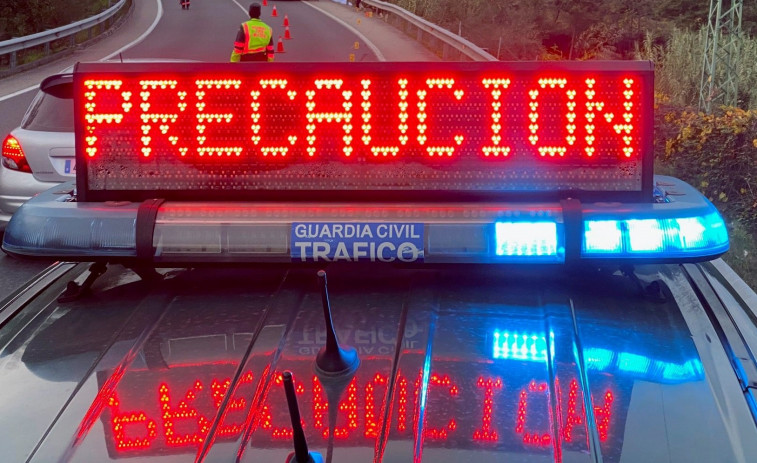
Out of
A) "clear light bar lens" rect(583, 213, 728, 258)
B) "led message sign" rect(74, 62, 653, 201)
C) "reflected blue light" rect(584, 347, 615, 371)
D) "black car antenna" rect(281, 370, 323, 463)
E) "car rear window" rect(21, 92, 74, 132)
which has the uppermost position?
"led message sign" rect(74, 62, 653, 201)

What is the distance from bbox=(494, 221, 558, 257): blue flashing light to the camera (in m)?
2.54

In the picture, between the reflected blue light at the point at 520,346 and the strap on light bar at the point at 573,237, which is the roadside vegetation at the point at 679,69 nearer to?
the strap on light bar at the point at 573,237

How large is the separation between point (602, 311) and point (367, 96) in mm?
924

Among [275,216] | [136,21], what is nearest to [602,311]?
[275,216]

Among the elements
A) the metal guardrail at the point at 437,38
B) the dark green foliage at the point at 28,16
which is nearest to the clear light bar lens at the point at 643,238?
the metal guardrail at the point at 437,38

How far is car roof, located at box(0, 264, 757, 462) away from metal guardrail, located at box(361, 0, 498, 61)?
687 inches

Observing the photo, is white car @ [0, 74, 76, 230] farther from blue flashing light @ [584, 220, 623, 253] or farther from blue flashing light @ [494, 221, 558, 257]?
blue flashing light @ [584, 220, 623, 253]

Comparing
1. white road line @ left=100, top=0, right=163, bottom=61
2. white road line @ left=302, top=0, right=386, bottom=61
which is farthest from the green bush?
white road line @ left=100, top=0, right=163, bottom=61

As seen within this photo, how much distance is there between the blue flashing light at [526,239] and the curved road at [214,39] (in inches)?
662

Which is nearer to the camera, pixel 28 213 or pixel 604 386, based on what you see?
pixel 604 386

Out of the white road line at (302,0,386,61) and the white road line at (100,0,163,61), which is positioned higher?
the white road line at (100,0,163,61)

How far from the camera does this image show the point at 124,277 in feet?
9.71

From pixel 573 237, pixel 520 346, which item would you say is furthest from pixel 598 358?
pixel 573 237

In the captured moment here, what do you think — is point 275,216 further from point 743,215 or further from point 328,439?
point 743,215
